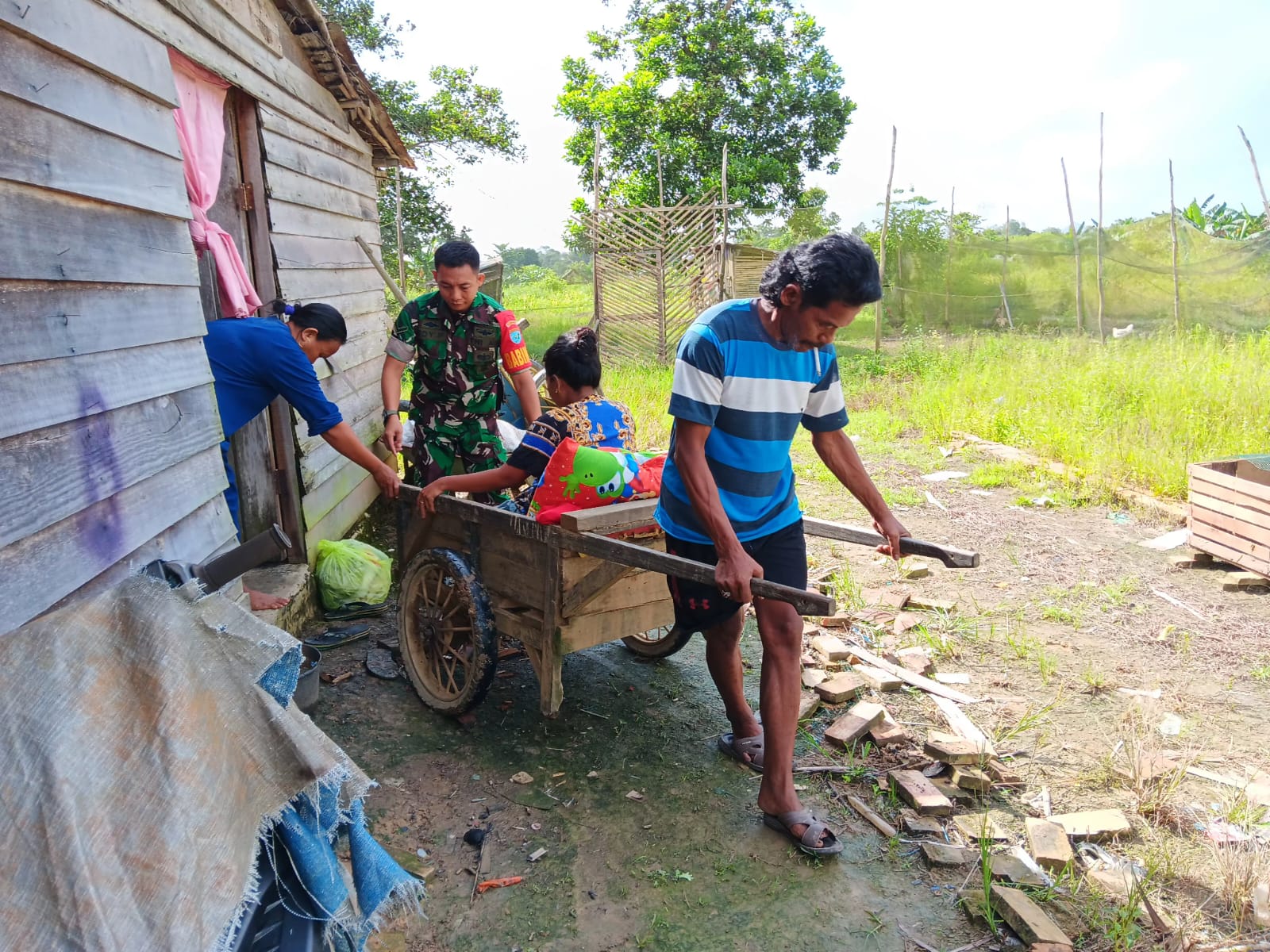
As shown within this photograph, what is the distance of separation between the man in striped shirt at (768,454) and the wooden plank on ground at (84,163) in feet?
6.13

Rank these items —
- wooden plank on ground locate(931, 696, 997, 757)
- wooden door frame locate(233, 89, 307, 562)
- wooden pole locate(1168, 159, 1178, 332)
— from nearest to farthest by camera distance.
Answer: wooden plank on ground locate(931, 696, 997, 757)
wooden door frame locate(233, 89, 307, 562)
wooden pole locate(1168, 159, 1178, 332)

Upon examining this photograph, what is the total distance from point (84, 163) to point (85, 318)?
1.59ft

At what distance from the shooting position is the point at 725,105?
2227cm

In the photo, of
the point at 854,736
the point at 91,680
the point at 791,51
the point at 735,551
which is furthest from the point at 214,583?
the point at 791,51

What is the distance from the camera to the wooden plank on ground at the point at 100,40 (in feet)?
7.30

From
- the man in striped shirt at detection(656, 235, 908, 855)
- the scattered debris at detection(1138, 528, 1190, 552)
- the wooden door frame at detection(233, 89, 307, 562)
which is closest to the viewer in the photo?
the man in striped shirt at detection(656, 235, 908, 855)

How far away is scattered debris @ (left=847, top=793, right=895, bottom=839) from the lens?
324cm

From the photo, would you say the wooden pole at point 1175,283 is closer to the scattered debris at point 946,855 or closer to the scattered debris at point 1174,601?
the scattered debris at point 1174,601

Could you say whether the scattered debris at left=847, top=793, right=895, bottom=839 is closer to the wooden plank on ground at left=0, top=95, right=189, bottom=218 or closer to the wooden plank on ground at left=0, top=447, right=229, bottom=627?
the wooden plank on ground at left=0, top=447, right=229, bottom=627

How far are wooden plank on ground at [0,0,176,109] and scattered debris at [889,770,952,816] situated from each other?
3.81m

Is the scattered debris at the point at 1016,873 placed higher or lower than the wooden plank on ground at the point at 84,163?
lower

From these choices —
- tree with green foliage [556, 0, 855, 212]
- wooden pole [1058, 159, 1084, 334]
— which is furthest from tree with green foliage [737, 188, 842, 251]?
wooden pole [1058, 159, 1084, 334]

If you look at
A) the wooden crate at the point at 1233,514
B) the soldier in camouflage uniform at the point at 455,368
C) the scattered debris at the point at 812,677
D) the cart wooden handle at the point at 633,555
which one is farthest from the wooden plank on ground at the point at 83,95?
the wooden crate at the point at 1233,514

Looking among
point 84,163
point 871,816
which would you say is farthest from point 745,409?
point 84,163
